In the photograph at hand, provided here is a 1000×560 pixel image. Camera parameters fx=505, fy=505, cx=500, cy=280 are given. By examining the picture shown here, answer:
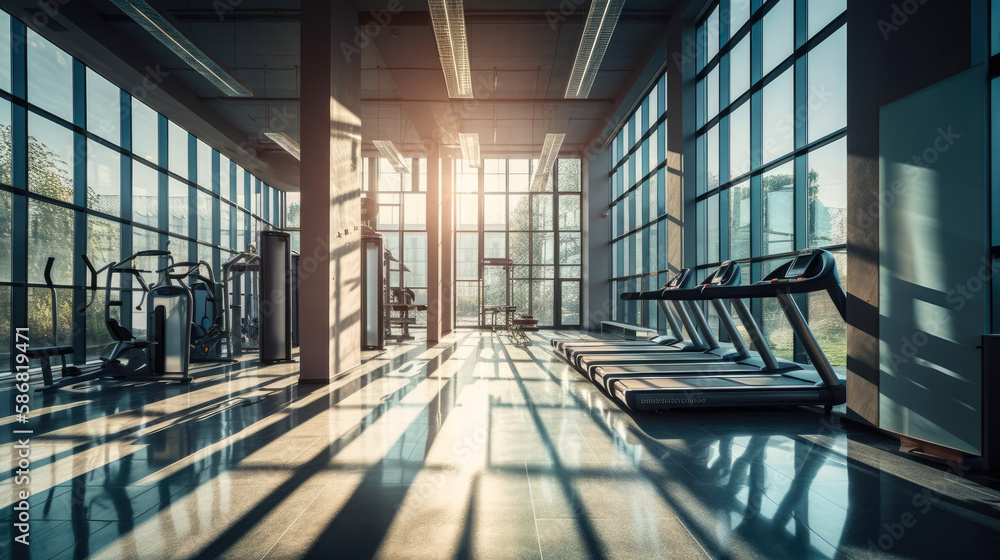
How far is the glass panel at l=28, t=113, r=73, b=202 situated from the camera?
665 centimetres

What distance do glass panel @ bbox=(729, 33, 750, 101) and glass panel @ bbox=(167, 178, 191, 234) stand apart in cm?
1002

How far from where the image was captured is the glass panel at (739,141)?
22.0ft

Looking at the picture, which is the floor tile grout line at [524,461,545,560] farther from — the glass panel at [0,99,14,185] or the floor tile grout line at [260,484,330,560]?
the glass panel at [0,99,14,185]

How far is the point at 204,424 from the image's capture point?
3898 millimetres

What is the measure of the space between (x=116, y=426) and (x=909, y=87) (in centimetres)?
615

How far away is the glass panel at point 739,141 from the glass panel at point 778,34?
1.95ft

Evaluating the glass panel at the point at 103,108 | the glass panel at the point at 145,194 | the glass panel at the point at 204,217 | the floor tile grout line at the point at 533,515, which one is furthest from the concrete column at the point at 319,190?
the glass panel at the point at 204,217

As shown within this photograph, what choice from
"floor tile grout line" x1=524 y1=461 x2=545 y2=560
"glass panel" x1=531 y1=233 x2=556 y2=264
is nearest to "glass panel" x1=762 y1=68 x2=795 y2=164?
"floor tile grout line" x1=524 y1=461 x2=545 y2=560

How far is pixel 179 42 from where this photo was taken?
5559 millimetres

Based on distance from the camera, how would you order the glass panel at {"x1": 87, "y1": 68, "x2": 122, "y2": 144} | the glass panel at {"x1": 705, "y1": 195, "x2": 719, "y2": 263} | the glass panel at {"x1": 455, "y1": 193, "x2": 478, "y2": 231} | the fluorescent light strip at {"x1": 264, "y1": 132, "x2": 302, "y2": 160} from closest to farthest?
the glass panel at {"x1": 705, "y1": 195, "x2": 719, "y2": 263}, the glass panel at {"x1": 87, "y1": 68, "x2": 122, "y2": 144}, the fluorescent light strip at {"x1": 264, "y1": 132, "x2": 302, "y2": 160}, the glass panel at {"x1": 455, "y1": 193, "x2": 478, "y2": 231}

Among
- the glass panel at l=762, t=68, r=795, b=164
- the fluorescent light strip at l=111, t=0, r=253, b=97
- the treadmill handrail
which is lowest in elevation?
the treadmill handrail

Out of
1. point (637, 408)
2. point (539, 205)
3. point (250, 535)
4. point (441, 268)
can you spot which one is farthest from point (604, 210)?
point (250, 535)

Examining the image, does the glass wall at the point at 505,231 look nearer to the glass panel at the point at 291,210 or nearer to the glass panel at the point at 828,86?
the glass panel at the point at 291,210

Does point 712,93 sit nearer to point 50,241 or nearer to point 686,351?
point 686,351
